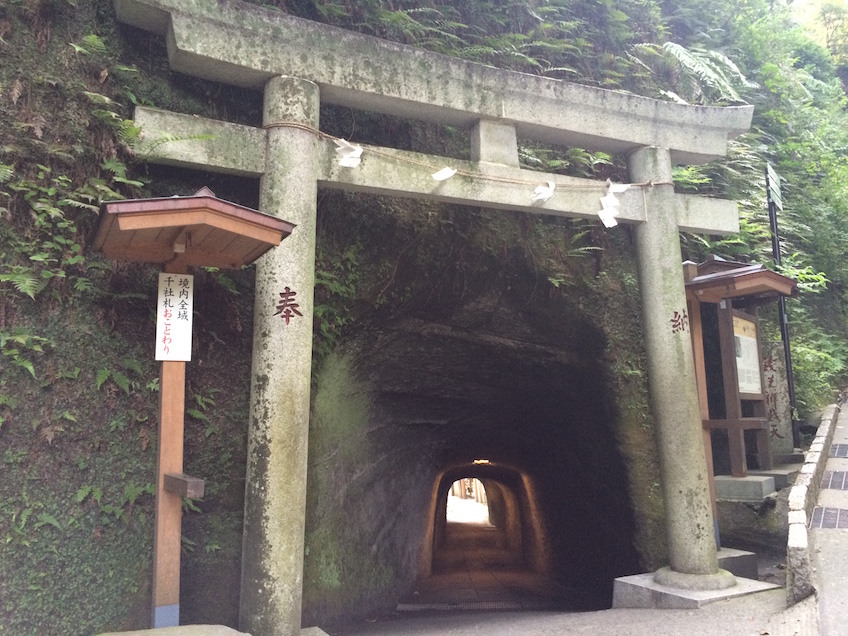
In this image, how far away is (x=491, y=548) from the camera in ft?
79.4

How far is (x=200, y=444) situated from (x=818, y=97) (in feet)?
62.6

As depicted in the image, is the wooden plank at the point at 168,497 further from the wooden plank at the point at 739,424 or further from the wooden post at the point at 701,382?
the wooden plank at the point at 739,424

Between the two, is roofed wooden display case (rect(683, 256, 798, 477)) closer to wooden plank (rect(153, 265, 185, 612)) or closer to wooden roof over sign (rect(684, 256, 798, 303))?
wooden roof over sign (rect(684, 256, 798, 303))

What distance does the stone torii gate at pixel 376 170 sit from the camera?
16.7ft

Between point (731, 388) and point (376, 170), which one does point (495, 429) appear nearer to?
point (731, 388)

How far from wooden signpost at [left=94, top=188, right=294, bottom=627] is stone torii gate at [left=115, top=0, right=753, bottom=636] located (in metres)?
0.63

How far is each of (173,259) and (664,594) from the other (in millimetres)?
6153

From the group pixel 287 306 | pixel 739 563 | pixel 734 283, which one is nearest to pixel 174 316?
pixel 287 306

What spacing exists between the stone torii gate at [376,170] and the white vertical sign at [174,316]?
644 millimetres

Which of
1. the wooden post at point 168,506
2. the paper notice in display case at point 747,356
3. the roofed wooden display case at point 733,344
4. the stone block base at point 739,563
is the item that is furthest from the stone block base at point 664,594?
the wooden post at point 168,506

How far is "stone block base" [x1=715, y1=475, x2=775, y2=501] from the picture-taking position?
8219 millimetres

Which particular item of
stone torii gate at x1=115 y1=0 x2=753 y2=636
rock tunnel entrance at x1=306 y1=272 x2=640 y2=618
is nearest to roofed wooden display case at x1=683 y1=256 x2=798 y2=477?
stone torii gate at x1=115 y1=0 x2=753 y2=636

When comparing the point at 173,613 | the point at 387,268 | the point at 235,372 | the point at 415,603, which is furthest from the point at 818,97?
the point at 173,613

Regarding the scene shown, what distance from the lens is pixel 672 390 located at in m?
7.04
